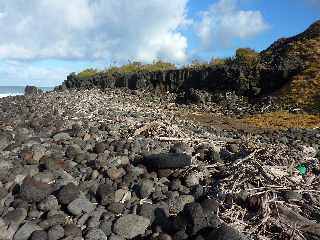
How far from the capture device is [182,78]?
27.2 m

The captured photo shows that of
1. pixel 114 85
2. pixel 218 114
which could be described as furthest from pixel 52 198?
pixel 114 85

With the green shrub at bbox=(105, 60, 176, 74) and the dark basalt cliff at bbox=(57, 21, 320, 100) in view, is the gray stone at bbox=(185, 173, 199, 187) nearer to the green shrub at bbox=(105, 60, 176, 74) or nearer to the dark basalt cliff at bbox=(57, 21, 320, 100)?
the dark basalt cliff at bbox=(57, 21, 320, 100)

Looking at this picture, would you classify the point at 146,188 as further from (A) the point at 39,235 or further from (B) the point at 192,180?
(A) the point at 39,235

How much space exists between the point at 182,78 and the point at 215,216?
2151 cm

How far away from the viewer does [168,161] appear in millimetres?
7211

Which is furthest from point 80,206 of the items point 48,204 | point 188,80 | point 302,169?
point 188,80

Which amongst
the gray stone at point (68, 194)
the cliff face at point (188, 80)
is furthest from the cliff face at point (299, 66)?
the gray stone at point (68, 194)

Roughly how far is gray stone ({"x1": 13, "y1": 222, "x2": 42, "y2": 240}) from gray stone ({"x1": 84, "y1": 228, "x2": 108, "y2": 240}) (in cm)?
50

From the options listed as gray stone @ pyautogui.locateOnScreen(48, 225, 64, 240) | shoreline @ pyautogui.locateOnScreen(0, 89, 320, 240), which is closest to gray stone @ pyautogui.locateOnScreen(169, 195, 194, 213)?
shoreline @ pyautogui.locateOnScreen(0, 89, 320, 240)

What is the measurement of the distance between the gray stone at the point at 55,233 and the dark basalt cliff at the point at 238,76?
1933cm

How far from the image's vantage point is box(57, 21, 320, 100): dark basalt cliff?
2466 cm

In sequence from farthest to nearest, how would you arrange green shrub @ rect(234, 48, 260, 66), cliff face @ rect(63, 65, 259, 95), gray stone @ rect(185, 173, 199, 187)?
green shrub @ rect(234, 48, 260, 66), cliff face @ rect(63, 65, 259, 95), gray stone @ rect(185, 173, 199, 187)

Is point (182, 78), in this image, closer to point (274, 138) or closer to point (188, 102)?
point (188, 102)

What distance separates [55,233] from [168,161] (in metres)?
2.17
